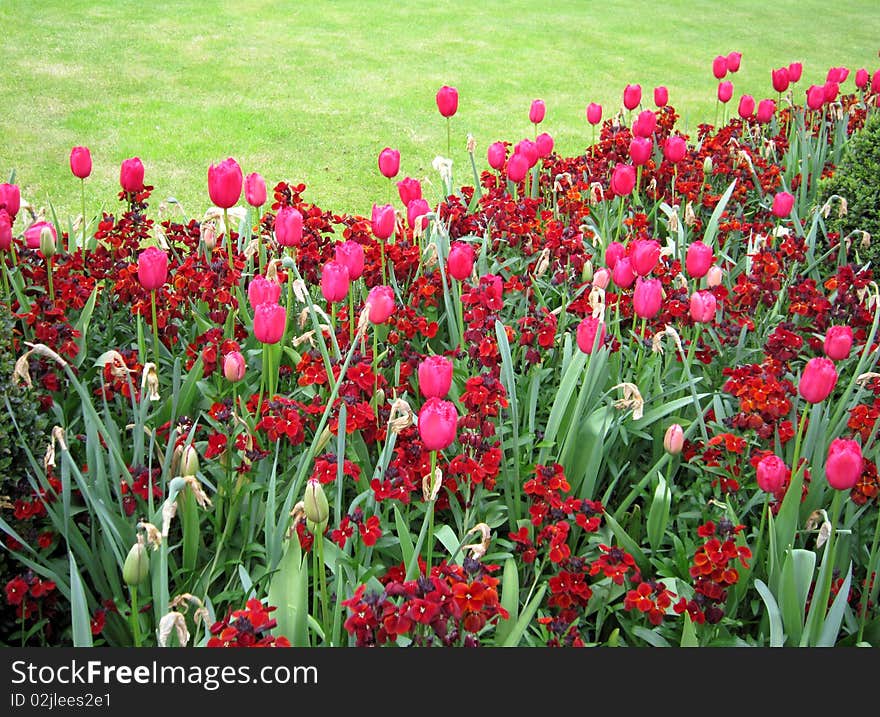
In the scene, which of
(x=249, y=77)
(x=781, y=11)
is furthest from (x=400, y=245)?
(x=781, y=11)

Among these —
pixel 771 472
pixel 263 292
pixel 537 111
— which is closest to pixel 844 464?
pixel 771 472

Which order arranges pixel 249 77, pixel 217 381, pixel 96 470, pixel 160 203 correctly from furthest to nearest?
→ pixel 249 77
pixel 160 203
pixel 217 381
pixel 96 470

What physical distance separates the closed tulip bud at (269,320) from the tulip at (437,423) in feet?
1.53

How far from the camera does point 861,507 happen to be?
7.45 feet

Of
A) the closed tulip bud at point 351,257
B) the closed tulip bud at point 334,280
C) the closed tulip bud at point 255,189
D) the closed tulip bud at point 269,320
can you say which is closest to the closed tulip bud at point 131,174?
the closed tulip bud at point 255,189

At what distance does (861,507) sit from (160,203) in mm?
4108

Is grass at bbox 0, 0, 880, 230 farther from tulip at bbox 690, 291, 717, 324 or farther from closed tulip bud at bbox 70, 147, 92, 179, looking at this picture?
tulip at bbox 690, 291, 717, 324

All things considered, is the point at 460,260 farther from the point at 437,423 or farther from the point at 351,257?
the point at 437,423

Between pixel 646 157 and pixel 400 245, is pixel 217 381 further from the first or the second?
pixel 646 157

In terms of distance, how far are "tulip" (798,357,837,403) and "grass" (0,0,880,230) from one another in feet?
11.0

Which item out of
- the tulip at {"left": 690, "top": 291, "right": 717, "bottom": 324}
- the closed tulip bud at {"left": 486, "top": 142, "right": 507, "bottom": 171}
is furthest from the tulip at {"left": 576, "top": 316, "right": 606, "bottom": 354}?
the closed tulip bud at {"left": 486, "top": 142, "right": 507, "bottom": 171}

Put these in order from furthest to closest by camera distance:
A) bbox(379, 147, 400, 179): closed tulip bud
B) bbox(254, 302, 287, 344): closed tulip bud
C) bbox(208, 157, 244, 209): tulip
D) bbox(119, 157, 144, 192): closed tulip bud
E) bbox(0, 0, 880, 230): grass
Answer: bbox(0, 0, 880, 230): grass
bbox(379, 147, 400, 179): closed tulip bud
bbox(119, 157, 144, 192): closed tulip bud
bbox(208, 157, 244, 209): tulip
bbox(254, 302, 287, 344): closed tulip bud

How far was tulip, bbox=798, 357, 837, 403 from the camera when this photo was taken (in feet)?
6.17

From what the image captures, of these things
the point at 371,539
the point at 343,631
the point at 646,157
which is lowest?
the point at 343,631
